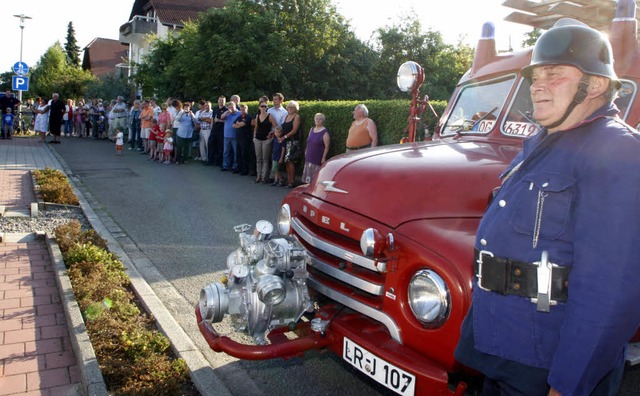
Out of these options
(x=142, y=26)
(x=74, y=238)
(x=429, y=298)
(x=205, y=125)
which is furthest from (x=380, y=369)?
(x=142, y=26)

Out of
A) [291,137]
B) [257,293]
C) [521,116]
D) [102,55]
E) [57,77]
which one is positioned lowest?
[257,293]

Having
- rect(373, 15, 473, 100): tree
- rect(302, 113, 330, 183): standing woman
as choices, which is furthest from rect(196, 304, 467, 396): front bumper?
rect(373, 15, 473, 100): tree

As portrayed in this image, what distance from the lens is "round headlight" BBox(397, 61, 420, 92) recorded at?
186 inches

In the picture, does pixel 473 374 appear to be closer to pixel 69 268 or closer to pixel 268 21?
pixel 69 268

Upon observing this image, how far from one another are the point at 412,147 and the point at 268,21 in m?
23.7

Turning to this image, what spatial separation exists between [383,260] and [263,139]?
9741 mm

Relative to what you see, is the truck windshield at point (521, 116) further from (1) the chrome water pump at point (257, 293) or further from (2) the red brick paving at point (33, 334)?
(2) the red brick paving at point (33, 334)

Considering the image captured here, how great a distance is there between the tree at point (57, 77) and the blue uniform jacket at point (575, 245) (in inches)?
1550

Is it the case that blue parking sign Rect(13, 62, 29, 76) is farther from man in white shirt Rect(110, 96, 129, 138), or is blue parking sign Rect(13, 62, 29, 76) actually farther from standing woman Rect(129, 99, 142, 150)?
standing woman Rect(129, 99, 142, 150)

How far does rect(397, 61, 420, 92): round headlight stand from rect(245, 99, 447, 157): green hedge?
13.0 ft

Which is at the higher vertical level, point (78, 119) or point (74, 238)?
point (78, 119)

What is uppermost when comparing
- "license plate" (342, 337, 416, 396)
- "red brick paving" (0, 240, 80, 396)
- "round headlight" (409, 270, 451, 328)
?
"round headlight" (409, 270, 451, 328)

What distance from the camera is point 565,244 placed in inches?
72.8

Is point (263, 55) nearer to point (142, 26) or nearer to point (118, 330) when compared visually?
point (142, 26)
